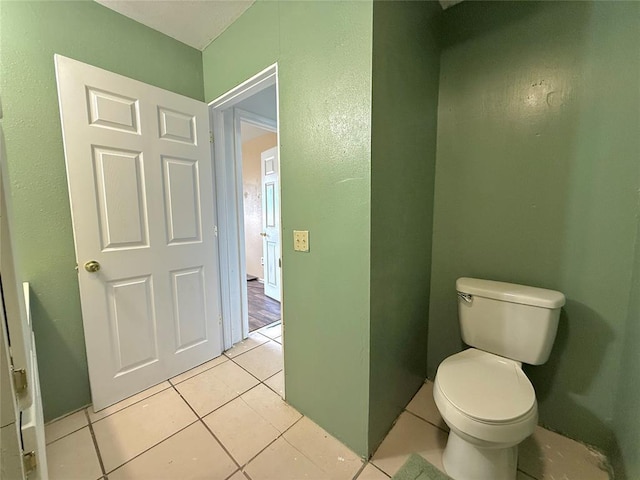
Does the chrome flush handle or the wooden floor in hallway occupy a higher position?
the chrome flush handle

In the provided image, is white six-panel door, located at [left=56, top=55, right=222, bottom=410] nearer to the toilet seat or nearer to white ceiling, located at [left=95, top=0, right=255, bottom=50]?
white ceiling, located at [left=95, top=0, right=255, bottom=50]

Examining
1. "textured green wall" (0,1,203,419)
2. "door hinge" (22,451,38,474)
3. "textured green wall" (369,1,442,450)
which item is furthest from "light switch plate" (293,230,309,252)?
"textured green wall" (0,1,203,419)

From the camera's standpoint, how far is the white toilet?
975 millimetres

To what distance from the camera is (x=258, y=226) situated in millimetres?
4188

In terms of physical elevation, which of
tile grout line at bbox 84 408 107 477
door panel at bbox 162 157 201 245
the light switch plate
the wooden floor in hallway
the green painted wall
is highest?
door panel at bbox 162 157 201 245

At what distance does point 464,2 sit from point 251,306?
10.5 ft

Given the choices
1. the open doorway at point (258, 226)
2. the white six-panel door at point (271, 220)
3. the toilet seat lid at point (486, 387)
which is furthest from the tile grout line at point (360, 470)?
the white six-panel door at point (271, 220)

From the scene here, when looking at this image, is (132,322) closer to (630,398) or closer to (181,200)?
(181,200)

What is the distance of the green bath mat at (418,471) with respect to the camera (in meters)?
1.13

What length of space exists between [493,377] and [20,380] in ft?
5.27

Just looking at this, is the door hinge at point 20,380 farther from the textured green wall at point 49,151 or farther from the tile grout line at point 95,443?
the textured green wall at point 49,151

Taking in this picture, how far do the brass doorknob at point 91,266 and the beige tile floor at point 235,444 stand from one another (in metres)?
0.84

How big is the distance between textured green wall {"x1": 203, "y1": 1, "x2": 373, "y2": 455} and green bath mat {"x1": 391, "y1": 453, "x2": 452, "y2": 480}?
0.18 meters

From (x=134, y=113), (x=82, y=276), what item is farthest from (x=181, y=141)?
(x=82, y=276)
